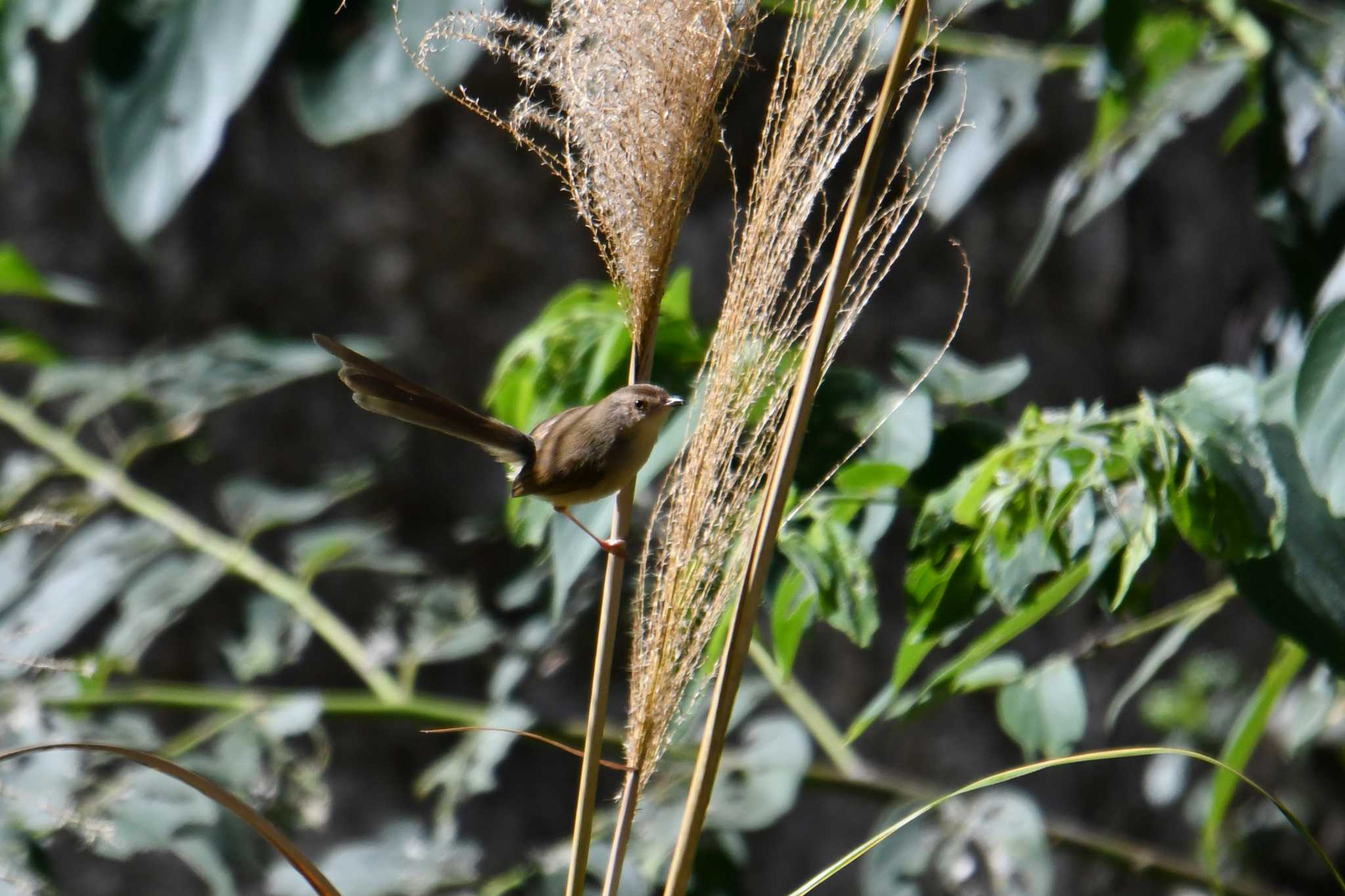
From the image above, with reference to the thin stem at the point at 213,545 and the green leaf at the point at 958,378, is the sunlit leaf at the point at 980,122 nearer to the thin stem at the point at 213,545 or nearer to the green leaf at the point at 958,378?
the green leaf at the point at 958,378

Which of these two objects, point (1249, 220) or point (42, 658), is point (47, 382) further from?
point (1249, 220)

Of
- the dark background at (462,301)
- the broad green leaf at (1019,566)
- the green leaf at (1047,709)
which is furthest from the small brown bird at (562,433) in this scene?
the dark background at (462,301)

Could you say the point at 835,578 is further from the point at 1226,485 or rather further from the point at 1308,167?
the point at 1308,167

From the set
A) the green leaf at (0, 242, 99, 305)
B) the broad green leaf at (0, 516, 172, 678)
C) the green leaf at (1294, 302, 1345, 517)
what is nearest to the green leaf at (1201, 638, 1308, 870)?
the green leaf at (1294, 302, 1345, 517)

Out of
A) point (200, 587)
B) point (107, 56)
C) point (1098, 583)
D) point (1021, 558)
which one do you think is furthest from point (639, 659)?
point (200, 587)

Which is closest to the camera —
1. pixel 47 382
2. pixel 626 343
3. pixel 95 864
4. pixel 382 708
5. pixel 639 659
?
pixel 639 659

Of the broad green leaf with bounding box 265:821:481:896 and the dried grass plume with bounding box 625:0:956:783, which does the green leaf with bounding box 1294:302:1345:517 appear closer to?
the dried grass plume with bounding box 625:0:956:783

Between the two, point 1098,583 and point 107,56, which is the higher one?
point 107,56
